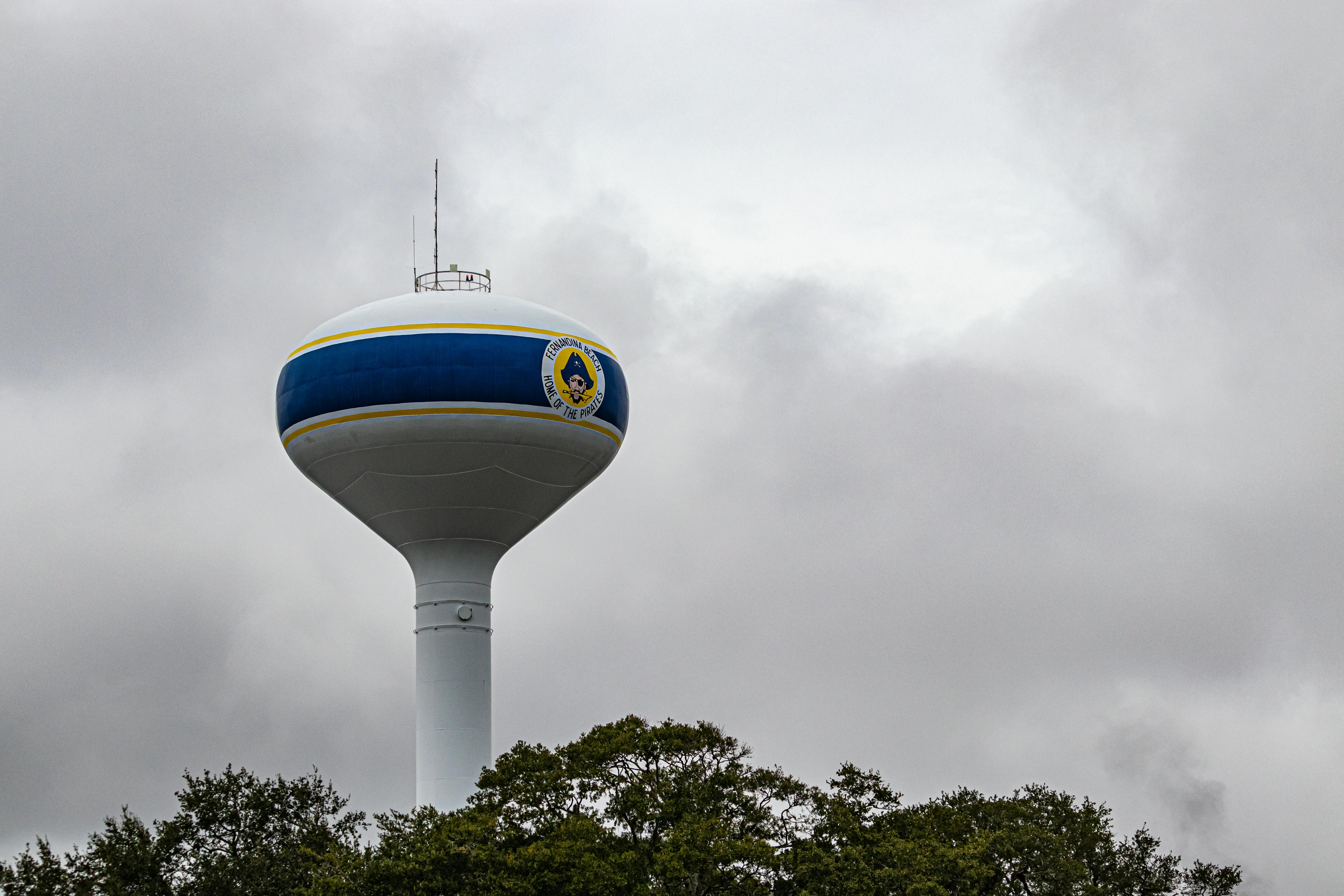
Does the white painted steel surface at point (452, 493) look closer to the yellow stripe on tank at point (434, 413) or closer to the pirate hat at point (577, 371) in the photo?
the yellow stripe on tank at point (434, 413)

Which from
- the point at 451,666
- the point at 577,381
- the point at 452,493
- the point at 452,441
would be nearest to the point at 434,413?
the point at 452,441

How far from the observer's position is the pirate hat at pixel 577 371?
38156mm

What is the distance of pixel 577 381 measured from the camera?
126 feet

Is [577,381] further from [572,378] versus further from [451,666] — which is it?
[451,666]

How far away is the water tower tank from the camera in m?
37.2

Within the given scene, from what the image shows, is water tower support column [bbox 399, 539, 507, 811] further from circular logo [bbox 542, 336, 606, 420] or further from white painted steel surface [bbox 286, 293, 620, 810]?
circular logo [bbox 542, 336, 606, 420]

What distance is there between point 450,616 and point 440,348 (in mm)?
7080

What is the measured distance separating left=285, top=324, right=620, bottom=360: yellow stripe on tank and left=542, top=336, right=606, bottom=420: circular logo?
37 cm

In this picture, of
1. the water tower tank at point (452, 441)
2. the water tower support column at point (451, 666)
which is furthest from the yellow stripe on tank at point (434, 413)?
the water tower support column at point (451, 666)

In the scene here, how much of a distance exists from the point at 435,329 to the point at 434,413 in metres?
1.97

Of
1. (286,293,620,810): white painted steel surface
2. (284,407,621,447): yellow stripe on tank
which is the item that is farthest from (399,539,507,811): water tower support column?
(284,407,621,447): yellow stripe on tank

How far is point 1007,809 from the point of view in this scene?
4200cm

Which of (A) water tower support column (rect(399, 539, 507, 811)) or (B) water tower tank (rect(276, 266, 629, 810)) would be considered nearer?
(B) water tower tank (rect(276, 266, 629, 810))

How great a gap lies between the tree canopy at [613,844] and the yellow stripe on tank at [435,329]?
359 inches
